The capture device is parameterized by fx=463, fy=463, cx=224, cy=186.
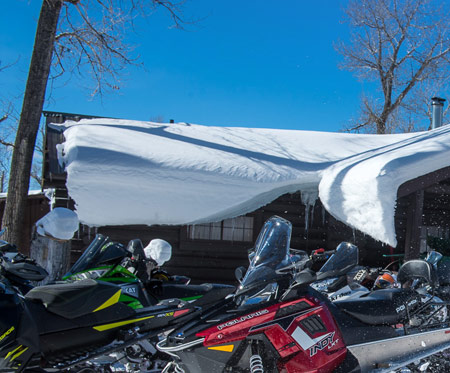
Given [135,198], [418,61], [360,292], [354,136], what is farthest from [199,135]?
[418,61]

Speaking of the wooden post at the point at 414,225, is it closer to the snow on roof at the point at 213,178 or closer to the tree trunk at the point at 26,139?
the snow on roof at the point at 213,178

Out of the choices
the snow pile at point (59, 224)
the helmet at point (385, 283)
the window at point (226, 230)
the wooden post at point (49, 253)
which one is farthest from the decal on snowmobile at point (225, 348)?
the window at point (226, 230)

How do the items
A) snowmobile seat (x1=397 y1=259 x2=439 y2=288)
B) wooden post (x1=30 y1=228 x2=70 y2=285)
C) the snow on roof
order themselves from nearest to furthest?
snowmobile seat (x1=397 y1=259 x2=439 y2=288) → wooden post (x1=30 y1=228 x2=70 y2=285) → the snow on roof

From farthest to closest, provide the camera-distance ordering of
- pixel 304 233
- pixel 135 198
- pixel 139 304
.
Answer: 1. pixel 304 233
2. pixel 135 198
3. pixel 139 304

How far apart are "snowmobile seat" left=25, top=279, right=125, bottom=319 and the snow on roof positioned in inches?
150

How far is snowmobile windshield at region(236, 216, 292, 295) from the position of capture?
286cm

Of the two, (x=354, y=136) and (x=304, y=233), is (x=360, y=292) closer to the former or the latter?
(x=304, y=233)

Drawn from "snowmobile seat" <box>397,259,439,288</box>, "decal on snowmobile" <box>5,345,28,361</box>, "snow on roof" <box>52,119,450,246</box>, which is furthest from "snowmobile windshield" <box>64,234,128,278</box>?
"snow on roof" <box>52,119,450,246</box>

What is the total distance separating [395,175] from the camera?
6559 mm

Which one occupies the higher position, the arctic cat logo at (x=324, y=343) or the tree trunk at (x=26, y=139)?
the tree trunk at (x=26, y=139)

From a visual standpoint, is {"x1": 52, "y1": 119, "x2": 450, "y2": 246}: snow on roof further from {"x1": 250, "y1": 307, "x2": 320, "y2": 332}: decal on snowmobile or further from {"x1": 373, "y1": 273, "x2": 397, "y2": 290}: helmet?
{"x1": 250, "y1": 307, "x2": 320, "y2": 332}: decal on snowmobile

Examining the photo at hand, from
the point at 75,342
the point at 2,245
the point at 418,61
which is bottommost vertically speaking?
the point at 75,342

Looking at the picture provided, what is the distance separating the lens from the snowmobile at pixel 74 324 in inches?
108

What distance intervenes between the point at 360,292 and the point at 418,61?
21.3 metres
